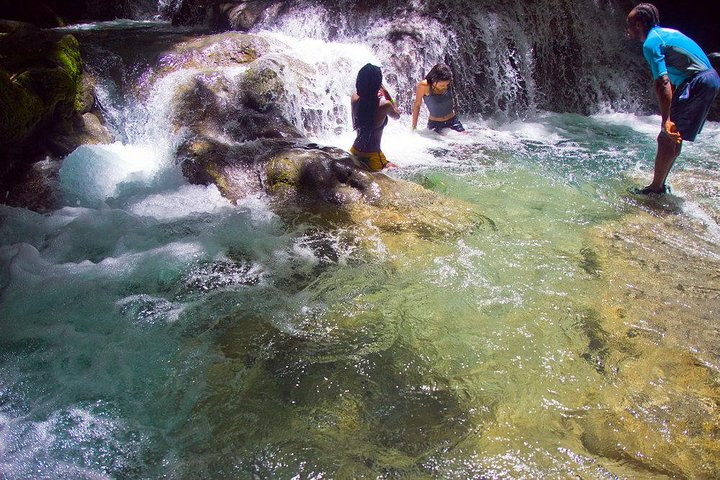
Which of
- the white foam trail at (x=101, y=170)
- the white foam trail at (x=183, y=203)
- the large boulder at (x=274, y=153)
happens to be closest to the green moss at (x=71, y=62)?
the white foam trail at (x=101, y=170)

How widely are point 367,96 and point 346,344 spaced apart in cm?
330

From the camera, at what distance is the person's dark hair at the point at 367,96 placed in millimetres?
5066

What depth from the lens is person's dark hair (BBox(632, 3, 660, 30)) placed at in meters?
4.66

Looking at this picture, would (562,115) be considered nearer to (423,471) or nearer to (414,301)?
(414,301)

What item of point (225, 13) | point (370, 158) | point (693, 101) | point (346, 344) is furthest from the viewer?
point (225, 13)

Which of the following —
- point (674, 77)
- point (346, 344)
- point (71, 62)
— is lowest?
point (346, 344)

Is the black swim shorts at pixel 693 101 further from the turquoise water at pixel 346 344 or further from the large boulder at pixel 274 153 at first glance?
the large boulder at pixel 274 153

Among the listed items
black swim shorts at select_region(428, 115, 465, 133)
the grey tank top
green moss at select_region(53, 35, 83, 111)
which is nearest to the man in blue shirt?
the grey tank top

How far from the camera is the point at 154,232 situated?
3895 mm

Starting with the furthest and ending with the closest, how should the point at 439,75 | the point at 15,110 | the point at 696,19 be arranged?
the point at 696,19
the point at 439,75
the point at 15,110

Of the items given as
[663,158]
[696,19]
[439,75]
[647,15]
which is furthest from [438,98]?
[696,19]

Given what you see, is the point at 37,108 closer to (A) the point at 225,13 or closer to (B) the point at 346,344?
(B) the point at 346,344

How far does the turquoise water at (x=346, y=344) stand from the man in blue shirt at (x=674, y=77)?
86cm

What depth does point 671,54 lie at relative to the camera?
471 cm
